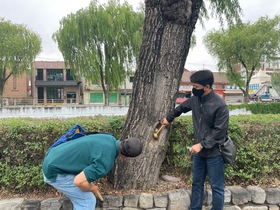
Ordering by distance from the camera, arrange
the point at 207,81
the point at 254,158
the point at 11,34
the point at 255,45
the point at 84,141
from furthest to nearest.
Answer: the point at 11,34 → the point at 255,45 → the point at 254,158 → the point at 207,81 → the point at 84,141

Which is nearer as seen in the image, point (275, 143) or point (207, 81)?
point (207, 81)

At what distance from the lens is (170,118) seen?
321 cm

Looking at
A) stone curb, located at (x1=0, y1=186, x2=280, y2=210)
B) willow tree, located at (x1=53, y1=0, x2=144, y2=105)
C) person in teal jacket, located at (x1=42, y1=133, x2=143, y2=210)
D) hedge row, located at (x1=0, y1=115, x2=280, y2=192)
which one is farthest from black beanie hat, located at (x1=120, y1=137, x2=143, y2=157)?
willow tree, located at (x1=53, y1=0, x2=144, y2=105)

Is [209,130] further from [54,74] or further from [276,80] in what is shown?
[276,80]

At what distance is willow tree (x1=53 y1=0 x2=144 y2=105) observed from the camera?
886 inches

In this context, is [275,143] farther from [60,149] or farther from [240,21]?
[60,149]

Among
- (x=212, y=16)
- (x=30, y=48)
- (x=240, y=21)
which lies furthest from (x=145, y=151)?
(x=30, y=48)

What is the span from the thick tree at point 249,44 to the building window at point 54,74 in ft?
75.8

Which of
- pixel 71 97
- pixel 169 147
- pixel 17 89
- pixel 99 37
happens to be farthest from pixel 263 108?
pixel 17 89

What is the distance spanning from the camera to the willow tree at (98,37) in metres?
22.5

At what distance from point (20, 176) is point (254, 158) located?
2946 millimetres

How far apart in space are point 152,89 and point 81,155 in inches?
54.7

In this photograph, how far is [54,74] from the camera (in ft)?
131

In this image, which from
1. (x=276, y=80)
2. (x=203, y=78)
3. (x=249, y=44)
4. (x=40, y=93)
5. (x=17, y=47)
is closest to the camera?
(x=203, y=78)
